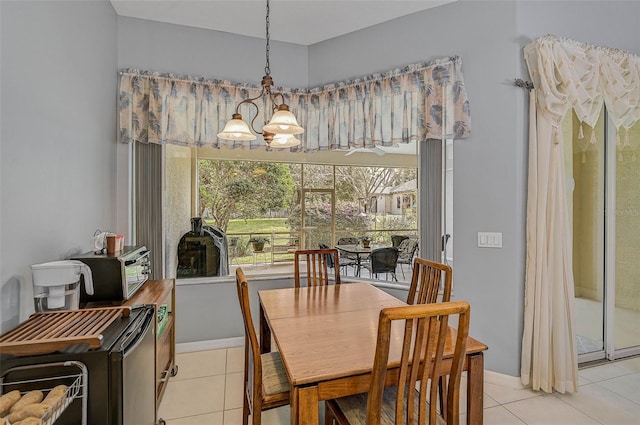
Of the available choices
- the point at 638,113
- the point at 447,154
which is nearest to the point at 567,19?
the point at 638,113

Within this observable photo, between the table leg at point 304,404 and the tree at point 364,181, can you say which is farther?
the tree at point 364,181

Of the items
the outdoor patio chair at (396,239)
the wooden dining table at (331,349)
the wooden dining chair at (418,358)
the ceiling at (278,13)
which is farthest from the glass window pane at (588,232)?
the wooden dining chair at (418,358)

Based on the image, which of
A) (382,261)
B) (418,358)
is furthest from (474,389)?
(382,261)

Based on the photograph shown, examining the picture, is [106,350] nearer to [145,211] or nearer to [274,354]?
[274,354]

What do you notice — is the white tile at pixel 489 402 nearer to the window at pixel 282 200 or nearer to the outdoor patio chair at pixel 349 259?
the window at pixel 282 200

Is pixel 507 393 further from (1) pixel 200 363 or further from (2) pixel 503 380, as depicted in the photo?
(1) pixel 200 363

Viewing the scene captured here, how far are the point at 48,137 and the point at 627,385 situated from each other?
4257 mm

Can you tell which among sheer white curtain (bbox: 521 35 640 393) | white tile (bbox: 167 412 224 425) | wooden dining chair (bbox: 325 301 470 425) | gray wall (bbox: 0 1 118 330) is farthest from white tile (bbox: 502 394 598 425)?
gray wall (bbox: 0 1 118 330)

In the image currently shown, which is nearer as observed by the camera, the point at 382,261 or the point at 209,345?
the point at 209,345

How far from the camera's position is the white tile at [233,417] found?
2119mm

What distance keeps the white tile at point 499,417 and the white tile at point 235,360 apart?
177 cm

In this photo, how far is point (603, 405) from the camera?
7.53 ft

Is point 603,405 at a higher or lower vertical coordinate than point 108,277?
lower

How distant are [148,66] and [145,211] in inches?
51.6
